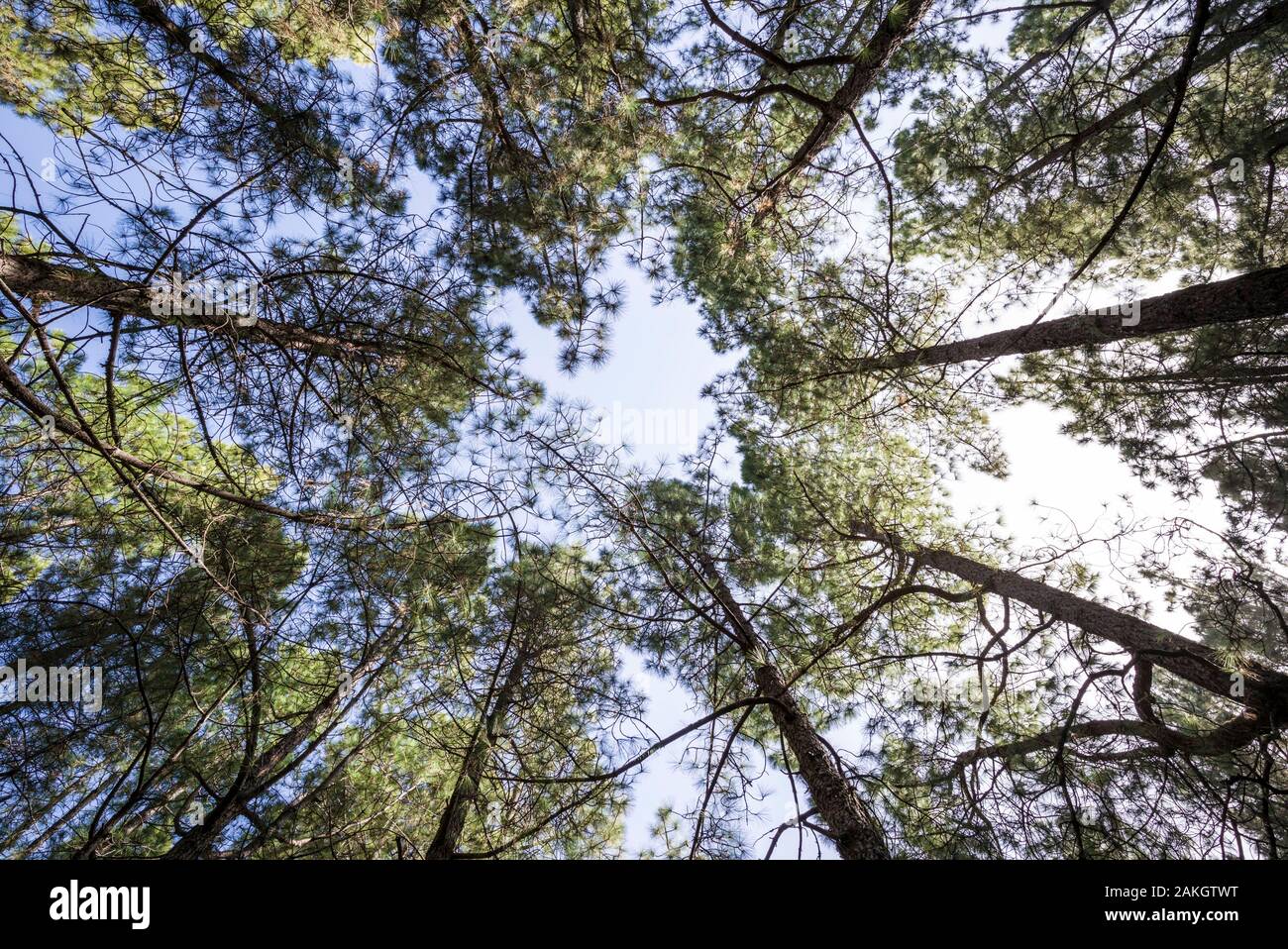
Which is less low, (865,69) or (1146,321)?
(865,69)

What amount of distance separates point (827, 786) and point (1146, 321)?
413 cm

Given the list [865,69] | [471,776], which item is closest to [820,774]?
[471,776]

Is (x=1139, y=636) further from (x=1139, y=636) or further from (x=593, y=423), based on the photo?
(x=593, y=423)

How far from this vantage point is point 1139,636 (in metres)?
3.64

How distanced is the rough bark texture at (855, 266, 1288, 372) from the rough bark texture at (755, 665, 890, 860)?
9.69 ft

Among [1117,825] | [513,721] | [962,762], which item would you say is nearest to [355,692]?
[513,721]

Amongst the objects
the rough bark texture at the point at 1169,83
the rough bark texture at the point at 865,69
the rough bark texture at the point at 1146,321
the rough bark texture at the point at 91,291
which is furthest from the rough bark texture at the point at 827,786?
the rough bark texture at the point at 1169,83

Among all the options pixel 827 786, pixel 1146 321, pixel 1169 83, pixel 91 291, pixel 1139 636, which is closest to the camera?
pixel 91 291

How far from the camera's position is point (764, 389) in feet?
17.0

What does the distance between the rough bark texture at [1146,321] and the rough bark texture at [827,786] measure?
295cm

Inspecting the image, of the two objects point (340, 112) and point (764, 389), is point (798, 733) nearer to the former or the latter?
point (764, 389)

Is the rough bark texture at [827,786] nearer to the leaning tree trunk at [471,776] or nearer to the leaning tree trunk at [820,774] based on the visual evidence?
the leaning tree trunk at [820,774]

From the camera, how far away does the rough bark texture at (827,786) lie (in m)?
2.84

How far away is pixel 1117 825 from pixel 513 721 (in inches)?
173
